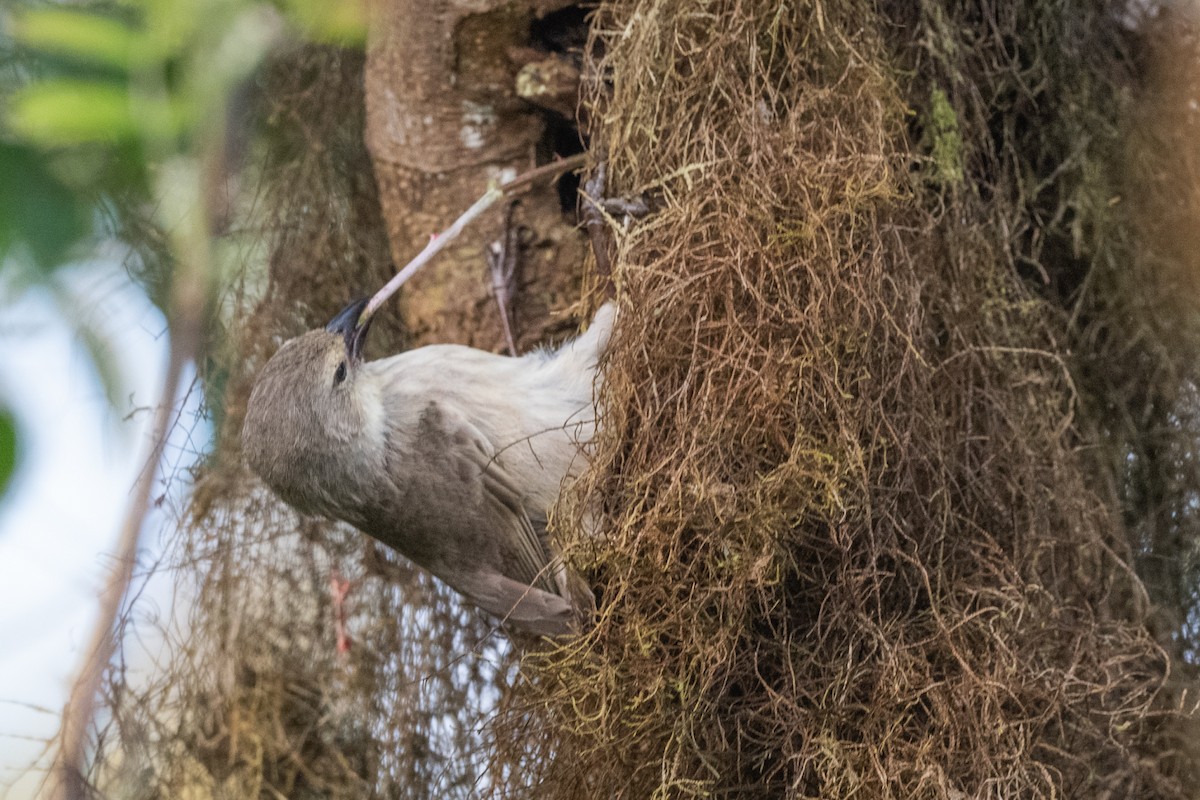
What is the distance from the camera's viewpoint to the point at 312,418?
2.47 metres

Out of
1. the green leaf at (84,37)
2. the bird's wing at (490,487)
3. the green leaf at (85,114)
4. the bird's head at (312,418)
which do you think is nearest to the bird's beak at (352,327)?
the bird's head at (312,418)

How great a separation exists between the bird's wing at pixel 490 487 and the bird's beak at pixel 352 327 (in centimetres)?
19

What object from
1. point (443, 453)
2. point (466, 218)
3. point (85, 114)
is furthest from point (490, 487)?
point (85, 114)

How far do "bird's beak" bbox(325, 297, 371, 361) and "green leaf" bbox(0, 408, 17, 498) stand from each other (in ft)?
2.20

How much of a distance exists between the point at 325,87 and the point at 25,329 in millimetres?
1101

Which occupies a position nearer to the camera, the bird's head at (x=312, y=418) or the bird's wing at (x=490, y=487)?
the bird's head at (x=312, y=418)

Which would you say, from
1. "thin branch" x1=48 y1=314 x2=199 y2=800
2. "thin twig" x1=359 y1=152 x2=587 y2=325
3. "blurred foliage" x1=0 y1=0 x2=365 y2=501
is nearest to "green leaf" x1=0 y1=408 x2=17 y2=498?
"blurred foliage" x1=0 y1=0 x2=365 y2=501

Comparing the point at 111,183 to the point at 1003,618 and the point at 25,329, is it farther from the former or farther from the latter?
the point at 1003,618

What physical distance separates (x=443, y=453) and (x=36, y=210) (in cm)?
99

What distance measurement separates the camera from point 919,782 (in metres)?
2.06

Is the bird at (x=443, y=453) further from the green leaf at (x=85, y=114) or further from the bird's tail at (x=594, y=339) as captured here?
the green leaf at (x=85, y=114)

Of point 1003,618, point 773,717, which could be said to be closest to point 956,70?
point 1003,618

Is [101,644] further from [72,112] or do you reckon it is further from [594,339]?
[594,339]

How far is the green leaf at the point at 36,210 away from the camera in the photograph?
2510 mm
